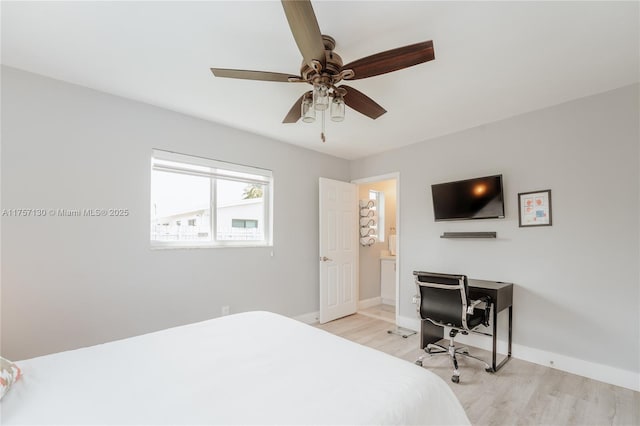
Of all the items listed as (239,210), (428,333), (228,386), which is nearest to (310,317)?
(428,333)

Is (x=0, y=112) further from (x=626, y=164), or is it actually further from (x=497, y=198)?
(x=626, y=164)

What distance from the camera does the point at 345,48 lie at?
1918 millimetres

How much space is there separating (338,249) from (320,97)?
2.88m

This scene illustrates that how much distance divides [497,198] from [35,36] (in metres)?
3.99

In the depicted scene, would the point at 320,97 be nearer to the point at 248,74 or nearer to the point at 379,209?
the point at 248,74

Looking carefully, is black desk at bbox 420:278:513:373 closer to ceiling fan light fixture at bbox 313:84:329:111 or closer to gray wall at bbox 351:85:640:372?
gray wall at bbox 351:85:640:372

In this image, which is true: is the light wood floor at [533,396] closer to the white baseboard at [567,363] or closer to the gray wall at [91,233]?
the white baseboard at [567,363]

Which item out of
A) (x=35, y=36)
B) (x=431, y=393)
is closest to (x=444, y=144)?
(x=431, y=393)

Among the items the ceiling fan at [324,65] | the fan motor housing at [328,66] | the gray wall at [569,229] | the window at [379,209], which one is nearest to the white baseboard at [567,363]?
the gray wall at [569,229]

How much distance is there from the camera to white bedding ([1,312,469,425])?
3.22ft

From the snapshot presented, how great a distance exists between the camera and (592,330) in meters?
2.57

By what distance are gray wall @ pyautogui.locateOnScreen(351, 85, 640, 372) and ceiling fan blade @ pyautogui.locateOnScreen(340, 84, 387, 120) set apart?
6.03 ft

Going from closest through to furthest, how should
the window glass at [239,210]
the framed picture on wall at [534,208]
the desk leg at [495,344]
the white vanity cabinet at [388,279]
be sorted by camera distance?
the desk leg at [495,344]
the framed picture on wall at [534,208]
the window glass at [239,210]
the white vanity cabinet at [388,279]

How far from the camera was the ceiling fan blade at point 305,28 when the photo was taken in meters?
1.19
